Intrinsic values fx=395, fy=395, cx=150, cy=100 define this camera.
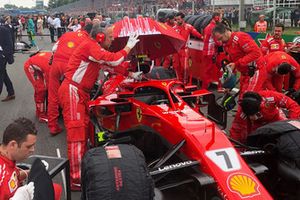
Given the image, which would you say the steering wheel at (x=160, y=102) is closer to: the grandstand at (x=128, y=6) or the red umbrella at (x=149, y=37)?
the red umbrella at (x=149, y=37)

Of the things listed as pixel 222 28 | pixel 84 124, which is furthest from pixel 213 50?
pixel 84 124

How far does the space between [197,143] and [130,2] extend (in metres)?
28.8

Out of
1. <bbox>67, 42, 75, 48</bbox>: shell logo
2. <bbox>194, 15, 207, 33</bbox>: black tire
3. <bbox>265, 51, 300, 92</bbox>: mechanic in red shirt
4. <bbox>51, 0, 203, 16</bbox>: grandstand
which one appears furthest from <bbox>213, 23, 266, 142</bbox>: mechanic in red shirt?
<bbox>51, 0, 203, 16</bbox>: grandstand

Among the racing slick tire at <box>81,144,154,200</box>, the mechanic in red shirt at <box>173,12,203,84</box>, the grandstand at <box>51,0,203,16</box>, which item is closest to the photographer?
the racing slick tire at <box>81,144,154,200</box>

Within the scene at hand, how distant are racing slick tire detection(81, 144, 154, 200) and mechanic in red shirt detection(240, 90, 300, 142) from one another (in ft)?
6.04

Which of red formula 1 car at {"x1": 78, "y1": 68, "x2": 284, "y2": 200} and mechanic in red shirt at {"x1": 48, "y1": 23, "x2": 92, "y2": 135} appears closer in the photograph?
red formula 1 car at {"x1": 78, "y1": 68, "x2": 284, "y2": 200}

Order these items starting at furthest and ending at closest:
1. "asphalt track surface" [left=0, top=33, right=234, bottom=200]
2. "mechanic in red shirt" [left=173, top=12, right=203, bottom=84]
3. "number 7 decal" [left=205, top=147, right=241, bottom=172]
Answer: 1. "mechanic in red shirt" [left=173, top=12, right=203, bottom=84]
2. "asphalt track surface" [left=0, top=33, right=234, bottom=200]
3. "number 7 decal" [left=205, top=147, right=241, bottom=172]

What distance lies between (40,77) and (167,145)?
4120mm

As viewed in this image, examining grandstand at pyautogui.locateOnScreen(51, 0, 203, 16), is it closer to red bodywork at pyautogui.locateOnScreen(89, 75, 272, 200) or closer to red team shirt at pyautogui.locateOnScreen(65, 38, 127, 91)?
red team shirt at pyautogui.locateOnScreen(65, 38, 127, 91)

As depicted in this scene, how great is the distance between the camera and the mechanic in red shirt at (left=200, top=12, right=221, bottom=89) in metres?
8.87

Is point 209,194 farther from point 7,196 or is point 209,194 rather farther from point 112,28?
point 112,28

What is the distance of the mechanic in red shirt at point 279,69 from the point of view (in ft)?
18.3

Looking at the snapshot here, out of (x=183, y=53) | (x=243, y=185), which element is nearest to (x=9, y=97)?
(x=183, y=53)

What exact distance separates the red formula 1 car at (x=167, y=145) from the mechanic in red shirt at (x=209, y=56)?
4100mm
